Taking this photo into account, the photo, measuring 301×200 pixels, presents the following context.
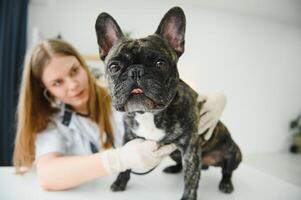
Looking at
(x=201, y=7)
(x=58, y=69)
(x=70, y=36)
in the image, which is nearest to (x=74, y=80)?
(x=58, y=69)

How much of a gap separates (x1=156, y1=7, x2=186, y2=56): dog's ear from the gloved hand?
0.56ft

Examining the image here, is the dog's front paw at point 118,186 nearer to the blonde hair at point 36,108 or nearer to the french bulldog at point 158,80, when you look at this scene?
the french bulldog at point 158,80

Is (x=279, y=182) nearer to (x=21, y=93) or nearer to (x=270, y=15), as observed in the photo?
(x=270, y=15)

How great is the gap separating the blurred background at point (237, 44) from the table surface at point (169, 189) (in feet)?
0.17

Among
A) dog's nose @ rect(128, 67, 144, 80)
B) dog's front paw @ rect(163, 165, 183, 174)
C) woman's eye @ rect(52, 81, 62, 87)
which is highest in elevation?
dog's nose @ rect(128, 67, 144, 80)

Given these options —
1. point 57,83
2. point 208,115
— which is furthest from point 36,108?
point 208,115

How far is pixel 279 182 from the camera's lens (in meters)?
0.37

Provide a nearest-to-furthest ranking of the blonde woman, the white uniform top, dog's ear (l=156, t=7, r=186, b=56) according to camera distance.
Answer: dog's ear (l=156, t=7, r=186, b=56)
the blonde woman
the white uniform top

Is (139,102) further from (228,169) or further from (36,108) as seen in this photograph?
(36,108)

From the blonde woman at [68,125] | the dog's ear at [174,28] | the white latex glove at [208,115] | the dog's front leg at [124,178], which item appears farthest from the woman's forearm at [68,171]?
the dog's ear at [174,28]

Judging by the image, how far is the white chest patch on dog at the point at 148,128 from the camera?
433mm

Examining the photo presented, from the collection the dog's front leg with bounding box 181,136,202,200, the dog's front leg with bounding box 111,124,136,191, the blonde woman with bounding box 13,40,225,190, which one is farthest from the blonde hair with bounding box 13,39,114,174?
the dog's front leg with bounding box 181,136,202,200

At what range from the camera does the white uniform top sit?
0.79 metres

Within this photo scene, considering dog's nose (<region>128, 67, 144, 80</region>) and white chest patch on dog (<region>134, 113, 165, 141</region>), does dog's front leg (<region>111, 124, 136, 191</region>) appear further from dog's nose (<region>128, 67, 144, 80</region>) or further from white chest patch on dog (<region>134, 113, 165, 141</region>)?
dog's nose (<region>128, 67, 144, 80</region>)
